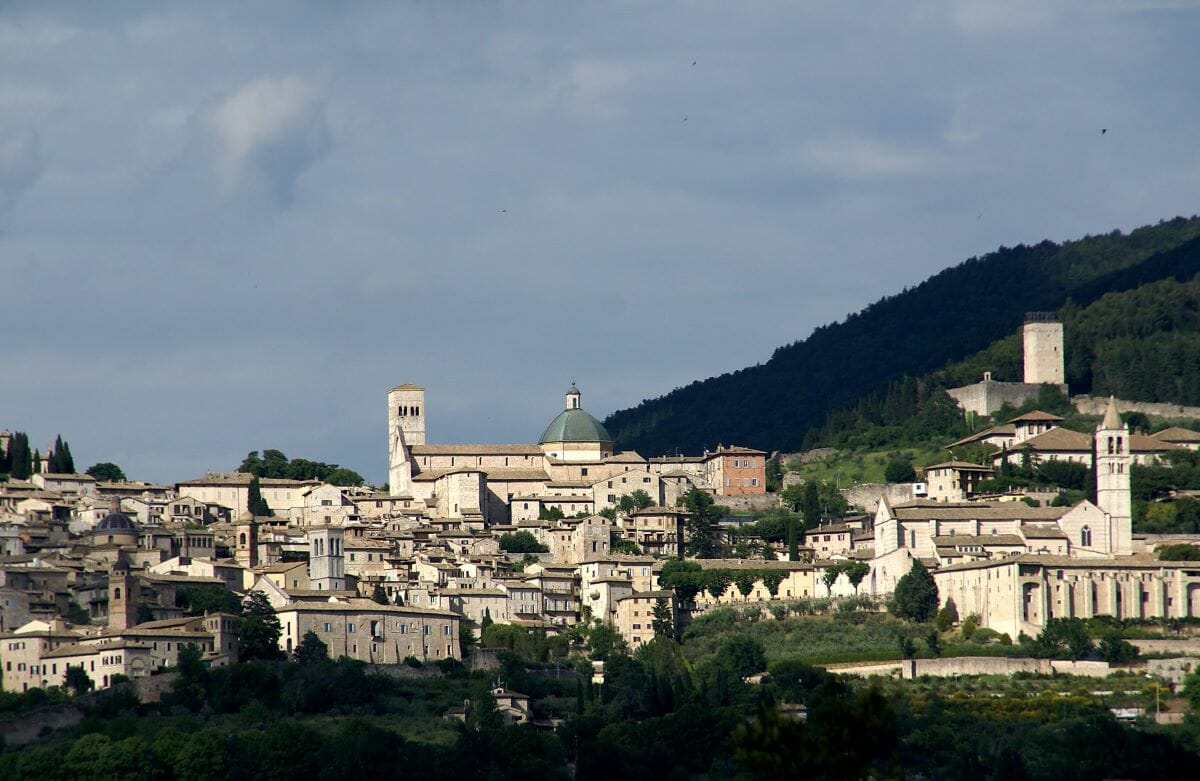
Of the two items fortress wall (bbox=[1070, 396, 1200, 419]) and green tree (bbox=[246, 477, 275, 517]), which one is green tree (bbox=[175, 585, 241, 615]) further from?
fortress wall (bbox=[1070, 396, 1200, 419])

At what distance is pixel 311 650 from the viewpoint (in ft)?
254

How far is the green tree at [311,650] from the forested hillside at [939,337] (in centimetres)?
4932

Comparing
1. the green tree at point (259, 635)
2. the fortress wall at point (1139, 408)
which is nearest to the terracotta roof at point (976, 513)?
the fortress wall at point (1139, 408)

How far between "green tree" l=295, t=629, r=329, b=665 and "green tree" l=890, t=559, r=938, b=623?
18874 mm

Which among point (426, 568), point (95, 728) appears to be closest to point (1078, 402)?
point (426, 568)

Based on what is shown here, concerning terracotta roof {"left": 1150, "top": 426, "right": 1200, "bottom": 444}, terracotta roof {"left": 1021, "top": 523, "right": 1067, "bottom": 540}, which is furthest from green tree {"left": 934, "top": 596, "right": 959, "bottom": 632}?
terracotta roof {"left": 1150, "top": 426, "right": 1200, "bottom": 444}

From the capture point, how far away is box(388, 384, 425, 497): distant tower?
349 feet

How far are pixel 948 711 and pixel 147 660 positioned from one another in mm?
23528

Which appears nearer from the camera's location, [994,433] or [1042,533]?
[1042,533]

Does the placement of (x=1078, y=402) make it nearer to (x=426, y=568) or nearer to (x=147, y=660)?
(x=426, y=568)

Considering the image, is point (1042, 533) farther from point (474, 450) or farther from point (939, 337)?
point (939, 337)

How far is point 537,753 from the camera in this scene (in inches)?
2776

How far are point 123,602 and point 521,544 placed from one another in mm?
20124

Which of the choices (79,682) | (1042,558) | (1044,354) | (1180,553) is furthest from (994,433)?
(79,682)
